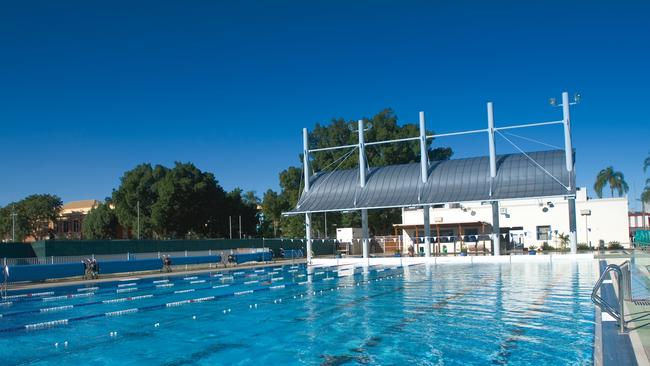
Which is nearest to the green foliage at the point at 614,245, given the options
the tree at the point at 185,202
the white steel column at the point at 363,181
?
the white steel column at the point at 363,181

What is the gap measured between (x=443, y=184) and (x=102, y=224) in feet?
185

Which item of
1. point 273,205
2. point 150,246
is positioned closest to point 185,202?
point 273,205

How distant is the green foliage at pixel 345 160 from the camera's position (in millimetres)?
63312

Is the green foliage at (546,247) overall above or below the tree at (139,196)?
below

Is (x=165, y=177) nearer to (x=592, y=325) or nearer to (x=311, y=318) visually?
(x=311, y=318)

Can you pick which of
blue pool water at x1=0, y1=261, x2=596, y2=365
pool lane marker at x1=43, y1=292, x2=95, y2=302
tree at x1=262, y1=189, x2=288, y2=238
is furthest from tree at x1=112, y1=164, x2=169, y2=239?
blue pool water at x1=0, y1=261, x2=596, y2=365

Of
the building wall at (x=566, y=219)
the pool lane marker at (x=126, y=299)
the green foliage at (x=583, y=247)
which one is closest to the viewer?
the pool lane marker at (x=126, y=299)

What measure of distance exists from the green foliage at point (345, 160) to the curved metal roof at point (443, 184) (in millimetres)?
17358

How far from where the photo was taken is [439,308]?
14203mm

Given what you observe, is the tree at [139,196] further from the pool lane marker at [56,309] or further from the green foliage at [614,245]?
the pool lane marker at [56,309]

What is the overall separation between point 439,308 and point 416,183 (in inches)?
979

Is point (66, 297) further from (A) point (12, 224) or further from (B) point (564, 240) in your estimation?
(A) point (12, 224)

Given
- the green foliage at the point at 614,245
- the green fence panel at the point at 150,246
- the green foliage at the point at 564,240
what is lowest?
the green foliage at the point at 614,245

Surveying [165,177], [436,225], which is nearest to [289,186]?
[165,177]
